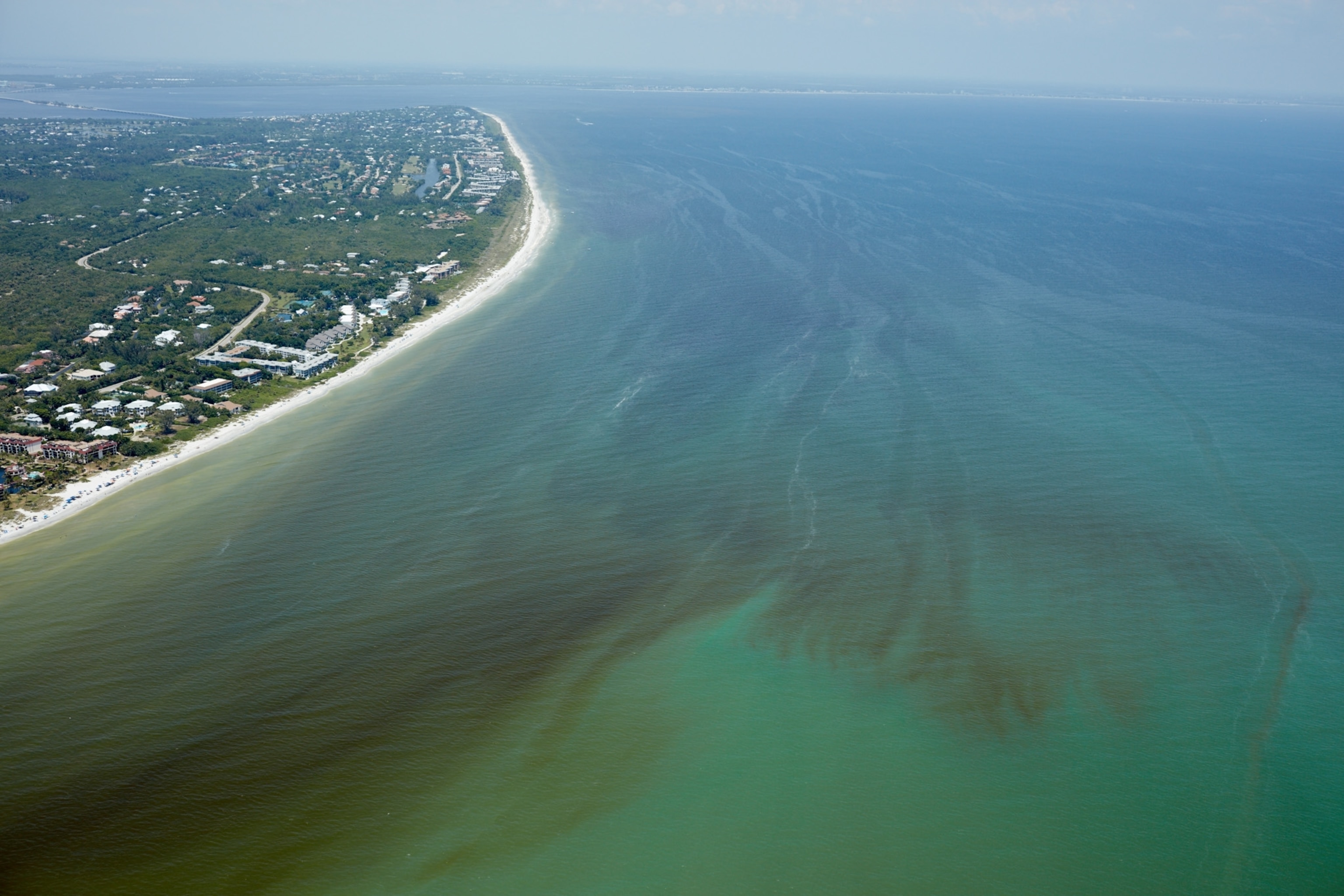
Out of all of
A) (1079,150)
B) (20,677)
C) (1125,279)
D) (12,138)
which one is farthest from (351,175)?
(1079,150)

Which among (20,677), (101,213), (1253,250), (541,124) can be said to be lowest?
(20,677)

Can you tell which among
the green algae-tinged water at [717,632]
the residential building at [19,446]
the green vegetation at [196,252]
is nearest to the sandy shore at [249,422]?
the residential building at [19,446]

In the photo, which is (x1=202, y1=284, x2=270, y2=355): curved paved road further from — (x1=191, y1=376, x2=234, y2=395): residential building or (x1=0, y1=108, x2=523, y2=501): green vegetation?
(x1=191, y1=376, x2=234, y2=395): residential building

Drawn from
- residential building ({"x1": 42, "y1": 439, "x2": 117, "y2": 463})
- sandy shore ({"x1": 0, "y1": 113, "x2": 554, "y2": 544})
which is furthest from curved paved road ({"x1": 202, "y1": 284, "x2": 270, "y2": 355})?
residential building ({"x1": 42, "y1": 439, "x2": 117, "y2": 463})

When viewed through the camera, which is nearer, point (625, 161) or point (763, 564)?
point (763, 564)

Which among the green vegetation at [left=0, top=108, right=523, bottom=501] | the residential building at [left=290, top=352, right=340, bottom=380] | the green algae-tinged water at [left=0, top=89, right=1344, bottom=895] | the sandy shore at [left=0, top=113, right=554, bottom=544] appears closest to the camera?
the green algae-tinged water at [left=0, top=89, right=1344, bottom=895]

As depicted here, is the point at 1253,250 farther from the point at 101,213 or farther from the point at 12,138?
the point at 12,138
